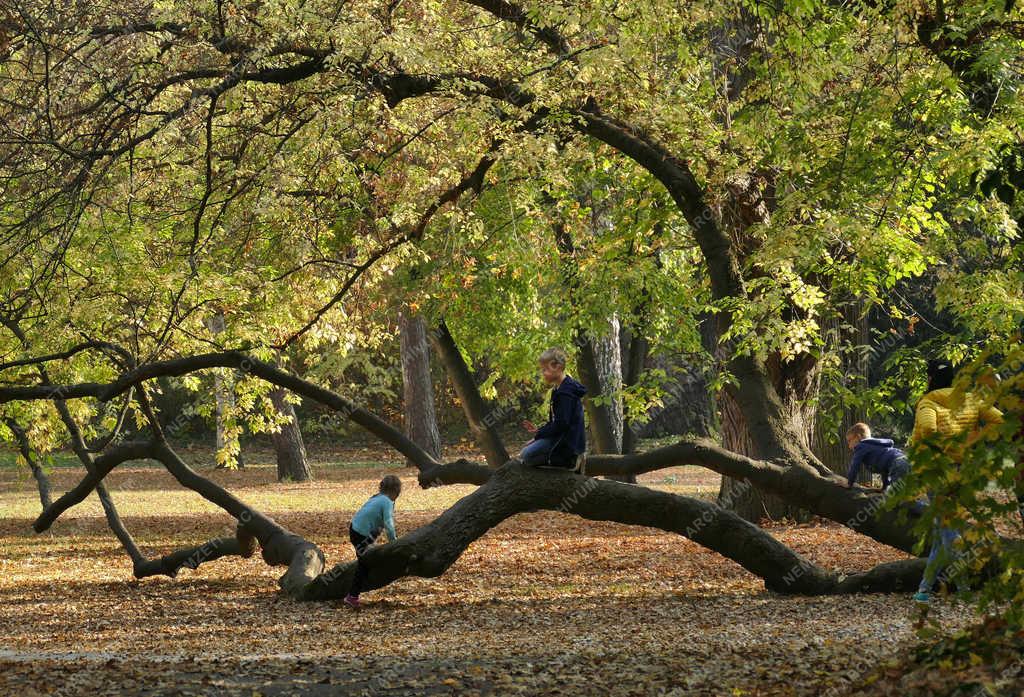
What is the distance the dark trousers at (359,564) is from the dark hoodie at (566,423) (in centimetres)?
240

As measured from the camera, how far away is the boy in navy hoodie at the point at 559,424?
934 centimetres

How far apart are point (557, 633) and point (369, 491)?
19920mm

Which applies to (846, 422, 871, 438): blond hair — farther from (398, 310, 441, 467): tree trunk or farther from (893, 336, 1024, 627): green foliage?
(398, 310, 441, 467): tree trunk

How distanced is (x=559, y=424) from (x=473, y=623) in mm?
2209

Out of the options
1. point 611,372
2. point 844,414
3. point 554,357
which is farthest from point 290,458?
point 554,357

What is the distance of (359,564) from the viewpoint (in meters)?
11.1

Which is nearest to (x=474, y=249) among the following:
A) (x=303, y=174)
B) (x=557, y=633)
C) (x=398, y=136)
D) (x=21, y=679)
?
(x=398, y=136)

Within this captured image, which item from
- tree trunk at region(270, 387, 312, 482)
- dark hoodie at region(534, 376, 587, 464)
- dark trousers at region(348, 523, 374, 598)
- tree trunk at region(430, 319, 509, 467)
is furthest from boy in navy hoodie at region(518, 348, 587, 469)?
tree trunk at region(270, 387, 312, 482)

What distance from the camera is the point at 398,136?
47.5ft

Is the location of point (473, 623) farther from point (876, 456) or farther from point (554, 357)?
point (876, 456)

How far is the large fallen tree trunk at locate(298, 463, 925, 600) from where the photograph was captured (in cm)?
1012

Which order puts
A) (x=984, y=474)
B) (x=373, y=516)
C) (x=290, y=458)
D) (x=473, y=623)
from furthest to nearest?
1. (x=290, y=458)
2. (x=373, y=516)
3. (x=473, y=623)
4. (x=984, y=474)

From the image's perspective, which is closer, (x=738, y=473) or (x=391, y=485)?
(x=391, y=485)

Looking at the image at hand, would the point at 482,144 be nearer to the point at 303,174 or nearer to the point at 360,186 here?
the point at 303,174
